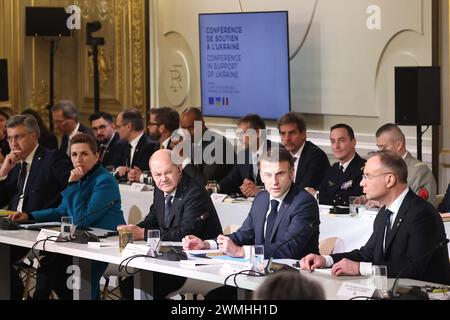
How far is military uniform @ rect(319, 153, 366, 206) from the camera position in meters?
7.52

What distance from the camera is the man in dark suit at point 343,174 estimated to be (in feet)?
→ 24.7

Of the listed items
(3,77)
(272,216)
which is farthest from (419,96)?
(3,77)

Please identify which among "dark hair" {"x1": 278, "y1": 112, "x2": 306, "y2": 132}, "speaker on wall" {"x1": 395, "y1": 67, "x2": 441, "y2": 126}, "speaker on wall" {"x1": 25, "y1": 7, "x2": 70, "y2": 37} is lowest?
"dark hair" {"x1": 278, "y1": 112, "x2": 306, "y2": 132}

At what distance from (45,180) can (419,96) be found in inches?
116

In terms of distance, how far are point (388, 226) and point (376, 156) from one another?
33 cm

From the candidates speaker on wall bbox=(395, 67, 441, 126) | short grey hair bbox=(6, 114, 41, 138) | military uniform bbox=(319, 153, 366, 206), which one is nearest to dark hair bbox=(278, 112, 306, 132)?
military uniform bbox=(319, 153, 366, 206)

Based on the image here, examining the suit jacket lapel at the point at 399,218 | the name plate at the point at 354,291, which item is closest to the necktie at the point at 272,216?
the suit jacket lapel at the point at 399,218

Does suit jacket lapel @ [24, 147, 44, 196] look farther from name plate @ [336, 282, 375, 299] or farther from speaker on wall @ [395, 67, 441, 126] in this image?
name plate @ [336, 282, 375, 299]

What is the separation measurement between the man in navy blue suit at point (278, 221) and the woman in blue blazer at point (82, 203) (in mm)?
1020

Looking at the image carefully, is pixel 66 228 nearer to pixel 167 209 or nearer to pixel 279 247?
pixel 167 209

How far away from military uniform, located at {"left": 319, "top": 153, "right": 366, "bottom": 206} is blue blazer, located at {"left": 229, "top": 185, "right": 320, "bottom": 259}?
2.06 meters

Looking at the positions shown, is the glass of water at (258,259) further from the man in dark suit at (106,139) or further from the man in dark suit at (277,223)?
the man in dark suit at (106,139)

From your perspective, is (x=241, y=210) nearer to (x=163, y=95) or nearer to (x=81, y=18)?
(x=163, y=95)
